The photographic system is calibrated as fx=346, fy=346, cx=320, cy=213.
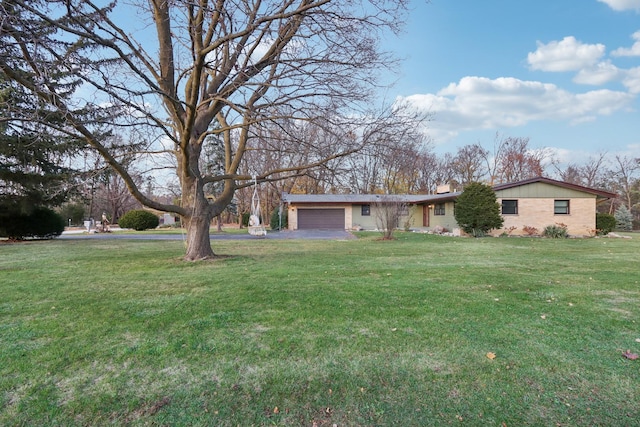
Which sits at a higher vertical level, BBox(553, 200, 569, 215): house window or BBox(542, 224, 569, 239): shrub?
BBox(553, 200, 569, 215): house window

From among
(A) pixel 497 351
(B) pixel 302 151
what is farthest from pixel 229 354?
(B) pixel 302 151

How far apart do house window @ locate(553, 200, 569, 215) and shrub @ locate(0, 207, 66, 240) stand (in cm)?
2786

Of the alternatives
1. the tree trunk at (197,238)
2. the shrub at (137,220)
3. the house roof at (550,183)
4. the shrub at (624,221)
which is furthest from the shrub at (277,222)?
the shrub at (624,221)

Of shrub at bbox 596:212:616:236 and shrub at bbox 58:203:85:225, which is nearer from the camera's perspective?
shrub at bbox 596:212:616:236

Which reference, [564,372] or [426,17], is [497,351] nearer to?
[564,372]

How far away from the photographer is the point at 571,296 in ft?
17.7

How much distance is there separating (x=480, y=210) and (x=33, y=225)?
23.2 metres

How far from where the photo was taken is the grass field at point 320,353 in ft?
7.74

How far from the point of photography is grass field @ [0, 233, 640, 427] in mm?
2359

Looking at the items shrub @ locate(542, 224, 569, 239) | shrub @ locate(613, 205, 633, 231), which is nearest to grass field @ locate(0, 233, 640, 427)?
shrub @ locate(542, 224, 569, 239)

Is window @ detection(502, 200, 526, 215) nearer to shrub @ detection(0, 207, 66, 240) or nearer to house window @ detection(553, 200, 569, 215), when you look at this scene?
house window @ detection(553, 200, 569, 215)

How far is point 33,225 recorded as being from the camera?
57.6ft

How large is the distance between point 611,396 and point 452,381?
1088 mm

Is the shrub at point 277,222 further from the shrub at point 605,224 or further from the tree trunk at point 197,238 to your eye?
the shrub at point 605,224
